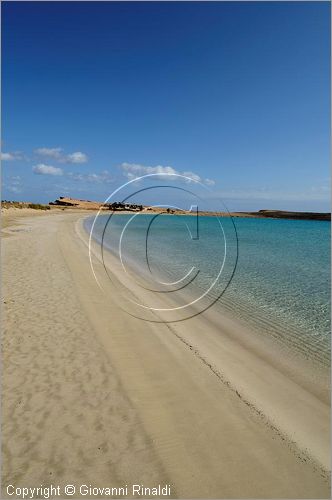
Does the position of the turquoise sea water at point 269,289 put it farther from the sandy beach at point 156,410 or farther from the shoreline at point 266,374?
the sandy beach at point 156,410

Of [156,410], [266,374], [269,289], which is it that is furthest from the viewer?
[269,289]

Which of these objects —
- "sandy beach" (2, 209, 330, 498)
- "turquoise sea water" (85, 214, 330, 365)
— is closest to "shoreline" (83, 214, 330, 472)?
"sandy beach" (2, 209, 330, 498)

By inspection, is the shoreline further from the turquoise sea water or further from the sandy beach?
the turquoise sea water

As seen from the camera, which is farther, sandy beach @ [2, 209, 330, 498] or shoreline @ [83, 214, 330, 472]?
shoreline @ [83, 214, 330, 472]

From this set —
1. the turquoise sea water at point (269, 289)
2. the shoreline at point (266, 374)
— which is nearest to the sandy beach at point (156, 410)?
the shoreline at point (266, 374)

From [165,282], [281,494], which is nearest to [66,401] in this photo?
[281,494]

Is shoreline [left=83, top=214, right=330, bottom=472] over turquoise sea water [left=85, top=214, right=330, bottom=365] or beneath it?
beneath

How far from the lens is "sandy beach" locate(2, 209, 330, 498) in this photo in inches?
203

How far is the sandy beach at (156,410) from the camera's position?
16.9 feet

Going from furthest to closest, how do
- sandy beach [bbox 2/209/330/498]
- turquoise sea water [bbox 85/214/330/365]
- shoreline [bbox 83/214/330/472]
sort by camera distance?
turquoise sea water [bbox 85/214/330/365], shoreline [bbox 83/214/330/472], sandy beach [bbox 2/209/330/498]

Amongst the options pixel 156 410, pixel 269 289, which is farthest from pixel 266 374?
pixel 269 289

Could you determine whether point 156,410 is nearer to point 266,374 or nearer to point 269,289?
point 266,374

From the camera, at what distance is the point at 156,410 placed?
22.1ft

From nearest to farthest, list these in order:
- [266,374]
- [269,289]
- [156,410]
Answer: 1. [156,410]
2. [266,374]
3. [269,289]
